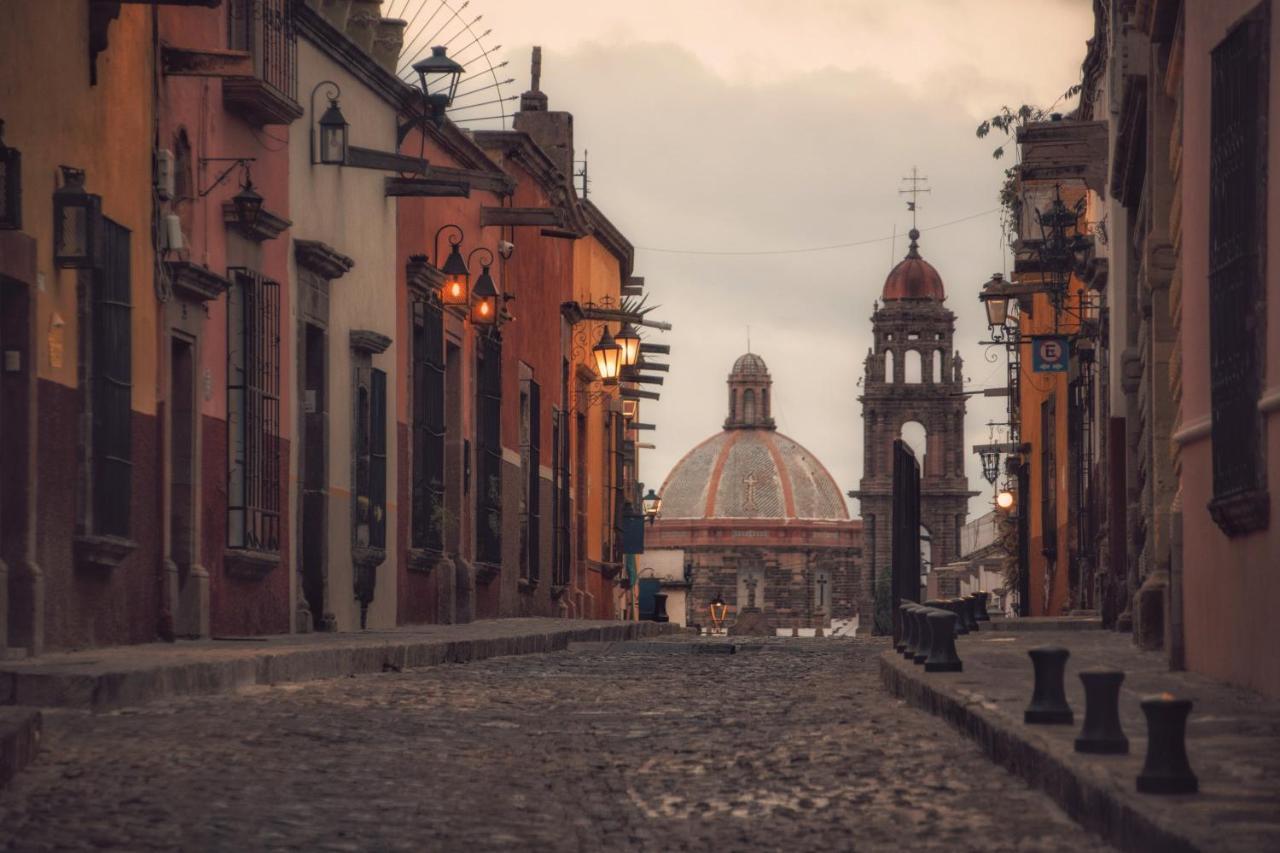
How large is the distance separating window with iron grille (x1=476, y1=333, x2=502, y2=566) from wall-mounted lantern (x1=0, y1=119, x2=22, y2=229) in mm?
17207

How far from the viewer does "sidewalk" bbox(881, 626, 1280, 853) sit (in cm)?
582

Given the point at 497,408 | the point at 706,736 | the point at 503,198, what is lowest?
the point at 706,736

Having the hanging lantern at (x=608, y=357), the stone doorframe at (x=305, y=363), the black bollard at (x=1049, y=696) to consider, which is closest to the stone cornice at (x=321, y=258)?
the stone doorframe at (x=305, y=363)

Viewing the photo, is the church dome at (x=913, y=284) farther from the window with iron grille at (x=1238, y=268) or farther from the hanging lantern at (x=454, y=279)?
the window with iron grille at (x=1238, y=268)

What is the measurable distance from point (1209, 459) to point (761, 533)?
140397 millimetres

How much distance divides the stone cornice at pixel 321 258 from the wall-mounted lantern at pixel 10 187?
8.09 meters

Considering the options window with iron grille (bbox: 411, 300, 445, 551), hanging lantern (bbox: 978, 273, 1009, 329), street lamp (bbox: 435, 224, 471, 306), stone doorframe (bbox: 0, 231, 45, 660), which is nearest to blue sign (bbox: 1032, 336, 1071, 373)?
hanging lantern (bbox: 978, 273, 1009, 329)

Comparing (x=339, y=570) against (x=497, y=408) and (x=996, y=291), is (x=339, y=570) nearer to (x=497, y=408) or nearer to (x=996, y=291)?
(x=497, y=408)

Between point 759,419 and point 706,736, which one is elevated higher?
point 759,419

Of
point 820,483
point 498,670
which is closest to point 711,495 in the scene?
point 820,483

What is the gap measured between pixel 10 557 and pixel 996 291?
85.4 feet

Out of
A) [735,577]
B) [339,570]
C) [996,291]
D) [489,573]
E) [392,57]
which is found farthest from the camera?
[735,577]

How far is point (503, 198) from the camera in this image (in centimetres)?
3334

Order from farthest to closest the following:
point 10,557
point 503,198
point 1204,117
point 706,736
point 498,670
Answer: point 503,198, point 498,670, point 10,557, point 1204,117, point 706,736
